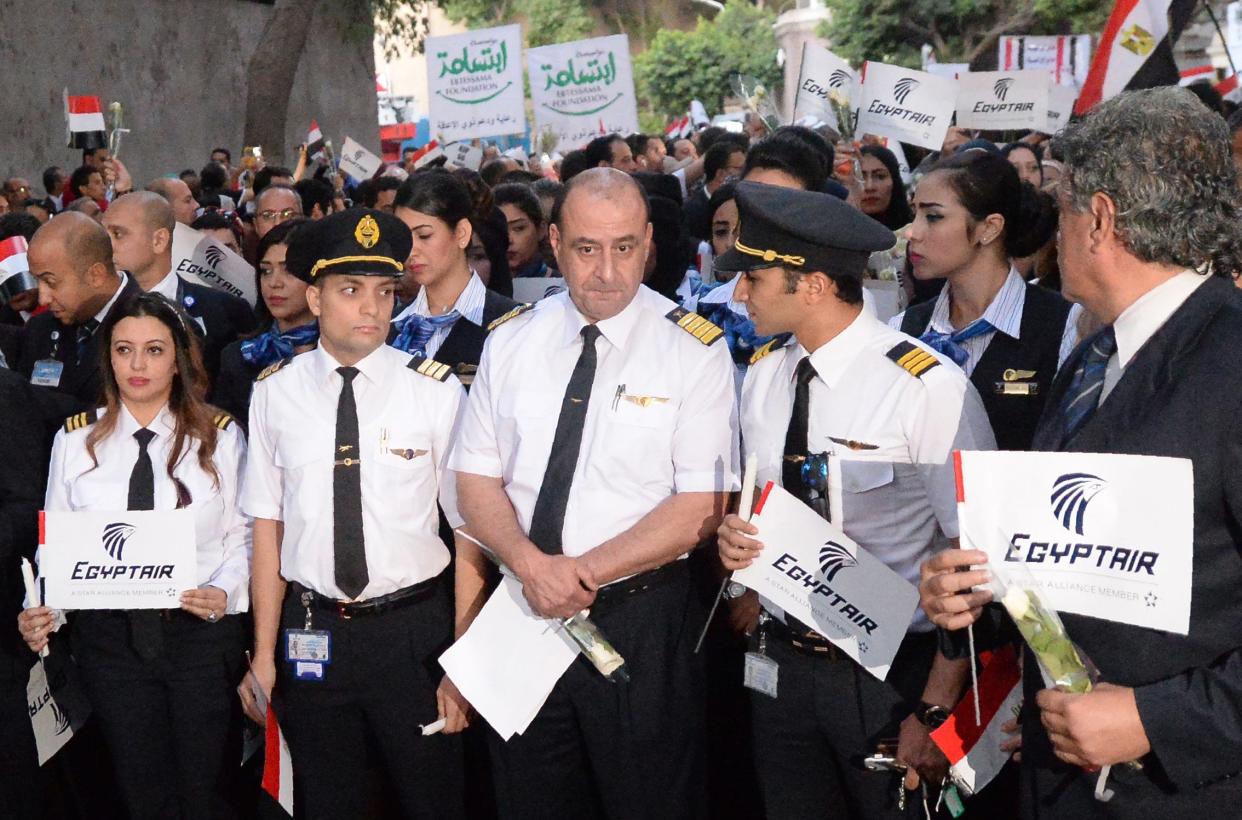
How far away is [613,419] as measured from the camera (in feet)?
11.8

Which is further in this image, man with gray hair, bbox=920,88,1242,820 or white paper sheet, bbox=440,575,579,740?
white paper sheet, bbox=440,575,579,740

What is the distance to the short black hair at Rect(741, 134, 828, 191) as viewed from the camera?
495 centimetres

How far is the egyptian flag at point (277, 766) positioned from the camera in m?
3.89

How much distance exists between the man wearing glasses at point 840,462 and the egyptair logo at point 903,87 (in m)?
5.80

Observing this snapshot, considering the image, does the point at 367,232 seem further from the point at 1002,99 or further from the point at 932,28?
the point at 932,28

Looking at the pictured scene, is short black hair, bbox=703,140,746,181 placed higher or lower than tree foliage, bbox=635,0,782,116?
lower

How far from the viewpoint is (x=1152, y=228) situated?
229 cm

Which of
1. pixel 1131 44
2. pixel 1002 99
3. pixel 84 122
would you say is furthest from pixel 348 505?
pixel 84 122

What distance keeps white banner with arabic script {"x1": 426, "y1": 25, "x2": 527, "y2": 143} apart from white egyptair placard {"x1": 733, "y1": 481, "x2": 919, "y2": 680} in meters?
10.3

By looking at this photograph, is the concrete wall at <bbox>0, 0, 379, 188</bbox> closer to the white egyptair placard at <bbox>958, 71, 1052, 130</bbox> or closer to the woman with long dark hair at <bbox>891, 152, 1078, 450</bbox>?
the white egyptair placard at <bbox>958, 71, 1052, 130</bbox>

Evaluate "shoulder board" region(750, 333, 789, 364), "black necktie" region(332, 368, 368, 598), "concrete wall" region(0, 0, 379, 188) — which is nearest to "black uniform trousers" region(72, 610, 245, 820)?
"black necktie" region(332, 368, 368, 598)

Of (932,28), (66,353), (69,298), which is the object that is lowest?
(66,353)

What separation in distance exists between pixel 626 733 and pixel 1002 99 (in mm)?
7889

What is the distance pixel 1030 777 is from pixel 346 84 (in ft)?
84.8
